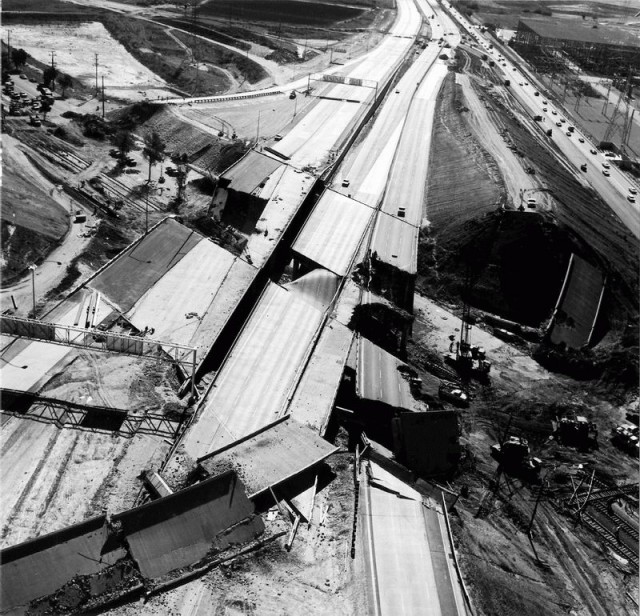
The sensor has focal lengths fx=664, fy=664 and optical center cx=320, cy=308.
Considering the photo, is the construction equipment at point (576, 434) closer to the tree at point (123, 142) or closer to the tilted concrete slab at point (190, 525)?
the tilted concrete slab at point (190, 525)

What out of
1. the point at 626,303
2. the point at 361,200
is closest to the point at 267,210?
the point at 361,200

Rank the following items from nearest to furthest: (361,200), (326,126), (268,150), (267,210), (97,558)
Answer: (97,558)
(267,210)
(361,200)
(268,150)
(326,126)

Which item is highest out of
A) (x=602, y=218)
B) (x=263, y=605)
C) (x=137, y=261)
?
(x=602, y=218)

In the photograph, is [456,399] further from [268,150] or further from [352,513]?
[268,150]

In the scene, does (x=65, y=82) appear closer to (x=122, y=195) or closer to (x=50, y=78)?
(x=50, y=78)

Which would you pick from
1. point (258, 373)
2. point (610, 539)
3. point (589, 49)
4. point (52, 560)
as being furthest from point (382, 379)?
point (589, 49)

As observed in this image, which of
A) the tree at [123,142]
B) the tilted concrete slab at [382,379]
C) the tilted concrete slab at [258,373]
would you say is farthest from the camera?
the tree at [123,142]

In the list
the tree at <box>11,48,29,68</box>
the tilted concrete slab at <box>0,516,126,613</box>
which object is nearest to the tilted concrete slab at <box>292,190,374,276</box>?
the tilted concrete slab at <box>0,516,126,613</box>

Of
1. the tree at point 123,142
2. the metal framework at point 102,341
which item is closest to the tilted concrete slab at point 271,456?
the metal framework at point 102,341
